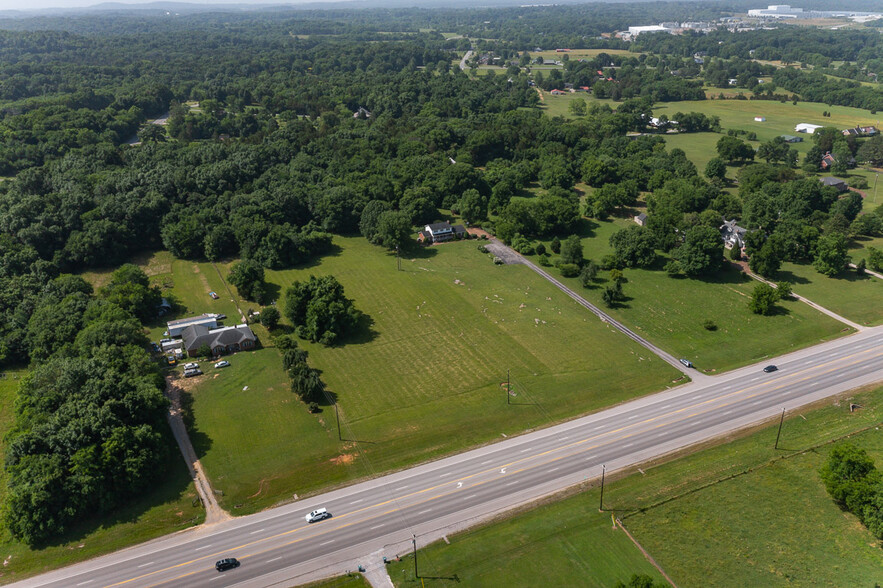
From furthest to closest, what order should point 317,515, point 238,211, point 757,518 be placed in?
point 238,211 → point 317,515 → point 757,518

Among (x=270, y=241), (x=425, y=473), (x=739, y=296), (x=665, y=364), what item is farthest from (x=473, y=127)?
(x=425, y=473)

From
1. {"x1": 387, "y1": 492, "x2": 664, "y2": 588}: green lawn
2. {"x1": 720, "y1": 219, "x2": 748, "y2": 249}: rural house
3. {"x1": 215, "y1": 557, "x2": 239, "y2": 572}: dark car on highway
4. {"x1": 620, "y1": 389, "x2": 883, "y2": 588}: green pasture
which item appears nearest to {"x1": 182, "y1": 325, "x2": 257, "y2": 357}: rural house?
{"x1": 215, "y1": 557, "x2": 239, "y2": 572}: dark car on highway

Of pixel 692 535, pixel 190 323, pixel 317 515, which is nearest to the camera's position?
pixel 692 535

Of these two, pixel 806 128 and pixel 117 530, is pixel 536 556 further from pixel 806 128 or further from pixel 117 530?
pixel 806 128

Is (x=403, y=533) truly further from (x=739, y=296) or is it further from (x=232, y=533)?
(x=739, y=296)

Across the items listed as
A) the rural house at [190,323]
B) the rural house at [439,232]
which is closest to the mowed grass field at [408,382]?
the rural house at [190,323]

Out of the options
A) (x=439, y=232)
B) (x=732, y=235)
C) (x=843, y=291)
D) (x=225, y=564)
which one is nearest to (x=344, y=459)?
(x=225, y=564)

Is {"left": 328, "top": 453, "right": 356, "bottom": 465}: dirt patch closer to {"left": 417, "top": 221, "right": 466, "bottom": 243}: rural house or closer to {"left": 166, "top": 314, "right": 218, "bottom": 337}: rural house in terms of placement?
{"left": 166, "top": 314, "right": 218, "bottom": 337}: rural house
